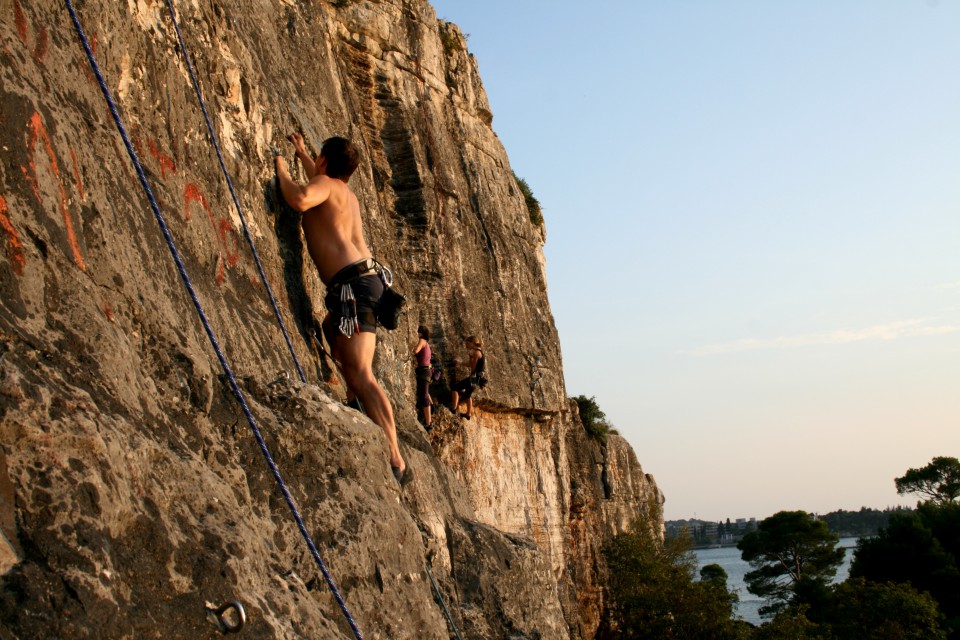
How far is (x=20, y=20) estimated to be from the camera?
4742mm

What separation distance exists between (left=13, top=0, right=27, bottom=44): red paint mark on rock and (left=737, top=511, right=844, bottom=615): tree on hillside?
64066 millimetres

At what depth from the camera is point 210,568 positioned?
3.53 m

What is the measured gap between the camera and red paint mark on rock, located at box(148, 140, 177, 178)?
6191 millimetres

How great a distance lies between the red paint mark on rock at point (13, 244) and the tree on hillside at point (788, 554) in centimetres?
6450

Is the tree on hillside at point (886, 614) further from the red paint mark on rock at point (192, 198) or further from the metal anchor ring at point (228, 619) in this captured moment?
the metal anchor ring at point (228, 619)

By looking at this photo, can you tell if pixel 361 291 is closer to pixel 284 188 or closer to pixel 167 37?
pixel 284 188

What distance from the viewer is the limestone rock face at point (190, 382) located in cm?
323

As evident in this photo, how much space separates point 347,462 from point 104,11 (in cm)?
312

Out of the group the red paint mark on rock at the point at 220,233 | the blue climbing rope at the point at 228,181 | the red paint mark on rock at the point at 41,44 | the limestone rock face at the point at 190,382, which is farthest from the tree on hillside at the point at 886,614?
the red paint mark on rock at the point at 41,44

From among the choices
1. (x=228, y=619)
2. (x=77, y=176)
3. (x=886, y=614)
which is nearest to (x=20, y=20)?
(x=77, y=176)

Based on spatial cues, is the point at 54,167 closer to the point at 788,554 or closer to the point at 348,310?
the point at 348,310

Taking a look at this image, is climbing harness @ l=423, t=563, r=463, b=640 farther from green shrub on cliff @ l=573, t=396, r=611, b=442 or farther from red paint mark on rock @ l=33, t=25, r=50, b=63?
green shrub on cliff @ l=573, t=396, r=611, b=442

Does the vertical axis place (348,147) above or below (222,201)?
above

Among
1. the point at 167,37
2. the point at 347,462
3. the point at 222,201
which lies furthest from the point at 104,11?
the point at 347,462
